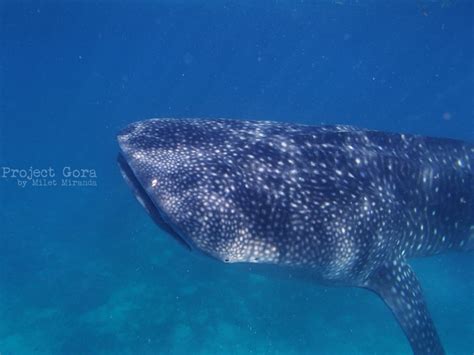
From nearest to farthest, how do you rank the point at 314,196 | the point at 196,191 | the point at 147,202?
1. the point at 196,191
2. the point at 147,202
3. the point at 314,196

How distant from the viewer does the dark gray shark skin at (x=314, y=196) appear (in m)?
3.88

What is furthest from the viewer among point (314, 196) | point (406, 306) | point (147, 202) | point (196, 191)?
point (406, 306)

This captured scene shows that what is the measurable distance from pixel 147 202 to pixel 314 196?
185 centimetres

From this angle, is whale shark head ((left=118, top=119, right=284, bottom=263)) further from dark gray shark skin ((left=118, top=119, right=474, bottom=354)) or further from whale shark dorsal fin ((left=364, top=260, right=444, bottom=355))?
whale shark dorsal fin ((left=364, top=260, right=444, bottom=355))

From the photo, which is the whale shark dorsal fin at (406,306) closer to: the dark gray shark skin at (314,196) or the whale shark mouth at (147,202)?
the dark gray shark skin at (314,196)

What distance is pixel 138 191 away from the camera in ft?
13.5

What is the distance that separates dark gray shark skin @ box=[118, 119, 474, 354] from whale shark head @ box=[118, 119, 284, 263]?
0.01 meters

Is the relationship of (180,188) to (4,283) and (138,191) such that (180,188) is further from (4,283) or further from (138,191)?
(4,283)

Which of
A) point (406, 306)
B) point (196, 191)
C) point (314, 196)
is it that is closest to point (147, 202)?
point (196, 191)

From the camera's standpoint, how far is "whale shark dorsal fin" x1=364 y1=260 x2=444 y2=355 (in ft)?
17.7

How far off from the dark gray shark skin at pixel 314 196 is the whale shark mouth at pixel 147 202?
0.01m

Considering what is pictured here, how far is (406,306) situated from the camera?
549 cm

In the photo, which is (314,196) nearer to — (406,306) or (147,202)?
(147,202)

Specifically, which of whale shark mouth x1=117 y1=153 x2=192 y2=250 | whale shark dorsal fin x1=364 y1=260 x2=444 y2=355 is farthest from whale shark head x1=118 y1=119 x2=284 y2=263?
whale shark dorsal fin x1=364 y1=260 x2=444 y2=355
